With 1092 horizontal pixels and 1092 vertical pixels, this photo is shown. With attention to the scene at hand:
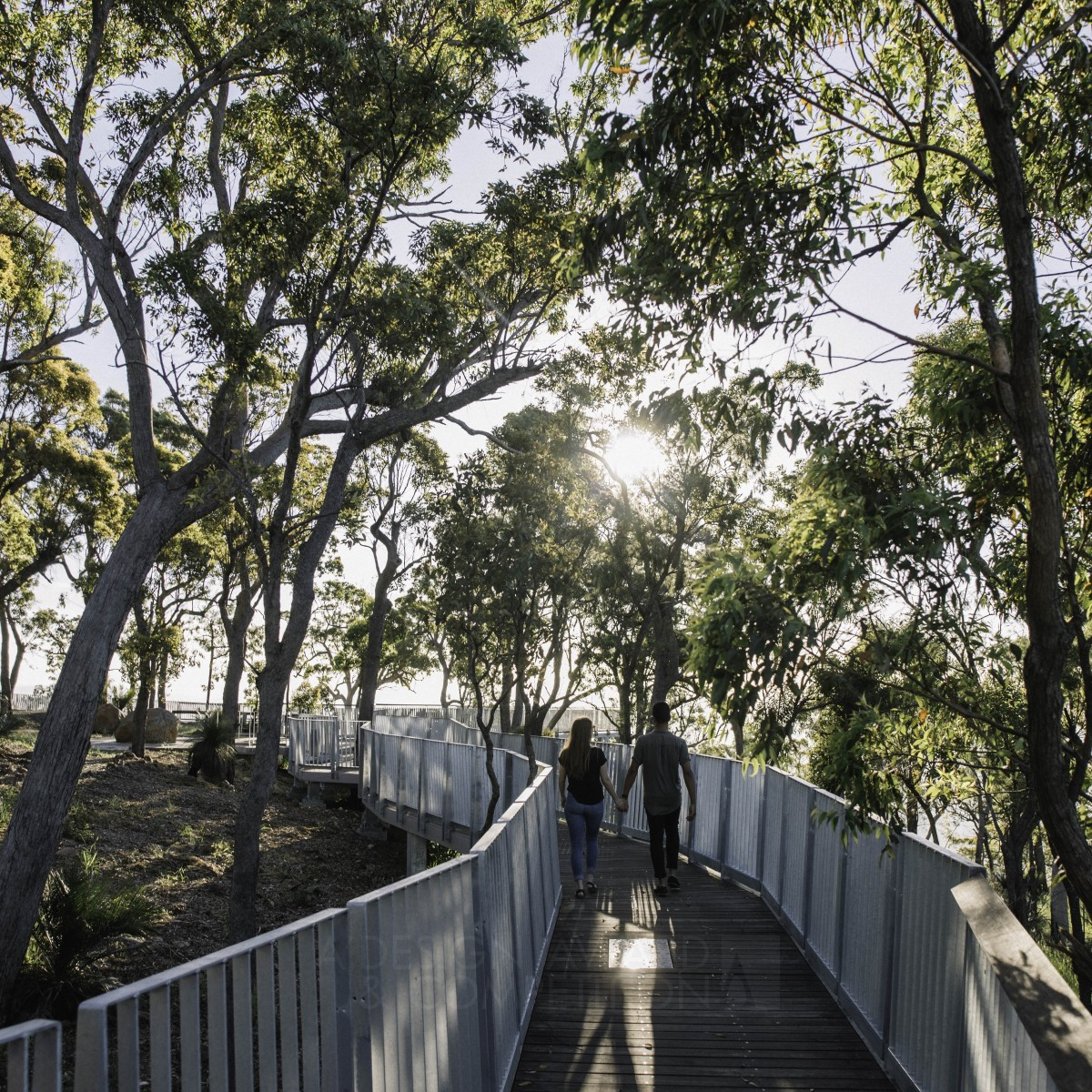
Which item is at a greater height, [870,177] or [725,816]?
[870,177]

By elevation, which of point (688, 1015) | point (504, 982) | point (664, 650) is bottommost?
point (688, 1015)

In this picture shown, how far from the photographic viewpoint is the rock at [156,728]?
114 feet

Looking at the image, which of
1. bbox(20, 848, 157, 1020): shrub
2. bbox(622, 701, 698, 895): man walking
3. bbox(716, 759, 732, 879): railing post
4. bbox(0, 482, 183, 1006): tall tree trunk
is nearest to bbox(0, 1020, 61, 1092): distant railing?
bbox(622, 701, 698, 895): man walking

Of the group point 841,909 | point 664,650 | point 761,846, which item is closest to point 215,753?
point 664,650

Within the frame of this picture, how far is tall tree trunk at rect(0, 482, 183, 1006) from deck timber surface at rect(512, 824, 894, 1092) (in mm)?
5485

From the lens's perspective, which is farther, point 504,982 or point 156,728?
point 156,728

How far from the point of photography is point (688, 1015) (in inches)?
289

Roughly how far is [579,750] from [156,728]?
28.7m

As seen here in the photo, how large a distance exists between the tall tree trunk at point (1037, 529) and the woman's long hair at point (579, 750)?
5135mm

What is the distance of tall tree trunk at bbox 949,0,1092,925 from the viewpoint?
18.2 ft

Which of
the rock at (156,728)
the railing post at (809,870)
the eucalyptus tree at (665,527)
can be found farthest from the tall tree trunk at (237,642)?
the railing post at (809,870)

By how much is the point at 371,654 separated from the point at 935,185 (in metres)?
24.2

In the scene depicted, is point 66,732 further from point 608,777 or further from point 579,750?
point 608,777

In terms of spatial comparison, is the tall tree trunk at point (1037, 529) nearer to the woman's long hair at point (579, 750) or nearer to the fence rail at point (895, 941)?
the fence rail at point (895, 941)
